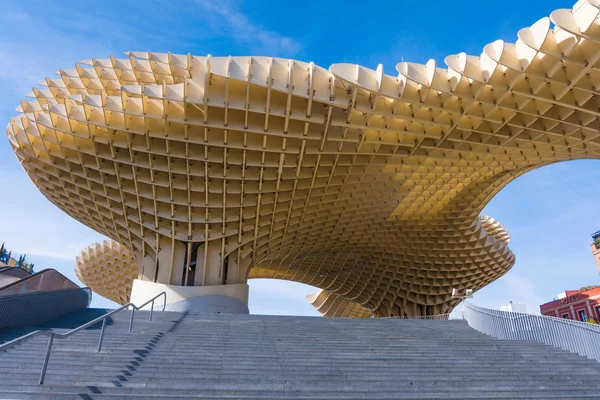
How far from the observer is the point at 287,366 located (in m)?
8.91

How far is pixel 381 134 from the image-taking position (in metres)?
22.3

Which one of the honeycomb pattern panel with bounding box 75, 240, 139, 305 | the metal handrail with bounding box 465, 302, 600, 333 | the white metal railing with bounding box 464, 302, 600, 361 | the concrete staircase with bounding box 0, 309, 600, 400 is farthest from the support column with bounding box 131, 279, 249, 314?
the honeycomb pattern panel with bounding box 75, 240, 139, 305

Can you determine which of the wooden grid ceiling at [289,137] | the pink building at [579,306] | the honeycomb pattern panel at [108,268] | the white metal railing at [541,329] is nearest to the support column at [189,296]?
the wooden grid ceiling at [289,137]

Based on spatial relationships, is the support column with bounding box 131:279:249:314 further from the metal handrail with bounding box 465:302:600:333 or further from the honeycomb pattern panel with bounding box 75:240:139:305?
the honeycomb pattern panel with bounding box 75:240:139:305

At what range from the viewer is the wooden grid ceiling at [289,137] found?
17969mm

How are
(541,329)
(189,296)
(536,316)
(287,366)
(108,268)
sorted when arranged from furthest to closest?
(108,268), (189,296), (536,316), (541,329), (287,366)

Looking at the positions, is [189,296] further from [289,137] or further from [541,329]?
[541,329]

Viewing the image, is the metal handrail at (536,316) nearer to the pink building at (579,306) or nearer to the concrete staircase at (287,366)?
the concrete staircase at (287,366)

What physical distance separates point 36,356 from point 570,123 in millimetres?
21372

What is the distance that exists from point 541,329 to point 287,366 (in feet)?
26.2

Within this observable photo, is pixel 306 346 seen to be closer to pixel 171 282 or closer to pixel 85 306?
pixel 85 306

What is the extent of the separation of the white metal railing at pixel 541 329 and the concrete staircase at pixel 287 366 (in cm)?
50

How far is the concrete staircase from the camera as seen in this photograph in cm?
712

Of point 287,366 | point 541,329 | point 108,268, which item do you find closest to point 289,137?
point 541,329
